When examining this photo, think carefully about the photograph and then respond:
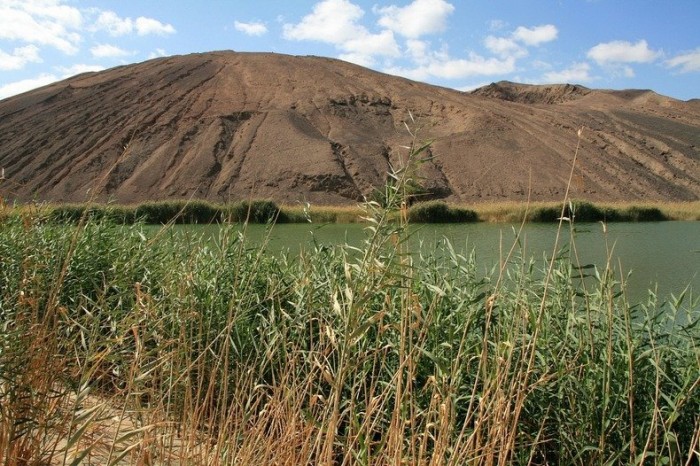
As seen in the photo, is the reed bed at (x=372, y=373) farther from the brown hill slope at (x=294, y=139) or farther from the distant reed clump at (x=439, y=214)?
the brown hill slope at (x=294, y=139)

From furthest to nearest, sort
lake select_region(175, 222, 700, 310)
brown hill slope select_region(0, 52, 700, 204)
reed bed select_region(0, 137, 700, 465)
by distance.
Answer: brown hill slope select_region(0, 52, 700, 204)
lake select_region(175, 222, 700, 310)
reed bed select_region(0, 137, 700, 465)

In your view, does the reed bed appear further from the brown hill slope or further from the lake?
the brown hill slope

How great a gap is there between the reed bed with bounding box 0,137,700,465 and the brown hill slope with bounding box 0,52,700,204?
2485cm

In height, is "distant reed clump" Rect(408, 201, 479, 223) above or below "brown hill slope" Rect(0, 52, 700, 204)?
below

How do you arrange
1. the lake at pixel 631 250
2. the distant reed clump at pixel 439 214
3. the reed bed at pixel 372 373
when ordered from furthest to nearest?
1. the distant reed clump at pixel 439 214
2. the lake at pixel 631 250
3. the reed bed at pixel 372 373

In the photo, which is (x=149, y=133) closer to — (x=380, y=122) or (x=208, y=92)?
(x=208, y=92)

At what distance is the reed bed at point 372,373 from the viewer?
2.37 meters

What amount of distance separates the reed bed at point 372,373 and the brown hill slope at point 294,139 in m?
24.9

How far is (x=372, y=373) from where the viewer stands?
3.27 m

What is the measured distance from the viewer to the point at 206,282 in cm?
489

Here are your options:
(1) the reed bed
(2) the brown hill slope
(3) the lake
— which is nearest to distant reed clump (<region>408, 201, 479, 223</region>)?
(2) the brown hill slope

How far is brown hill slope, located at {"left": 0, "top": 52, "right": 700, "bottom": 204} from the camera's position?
33.8 meters

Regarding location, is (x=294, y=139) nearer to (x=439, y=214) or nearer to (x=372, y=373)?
(x=439, y=214)

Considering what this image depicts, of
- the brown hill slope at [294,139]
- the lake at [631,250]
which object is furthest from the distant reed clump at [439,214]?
the lake at [631,250]
